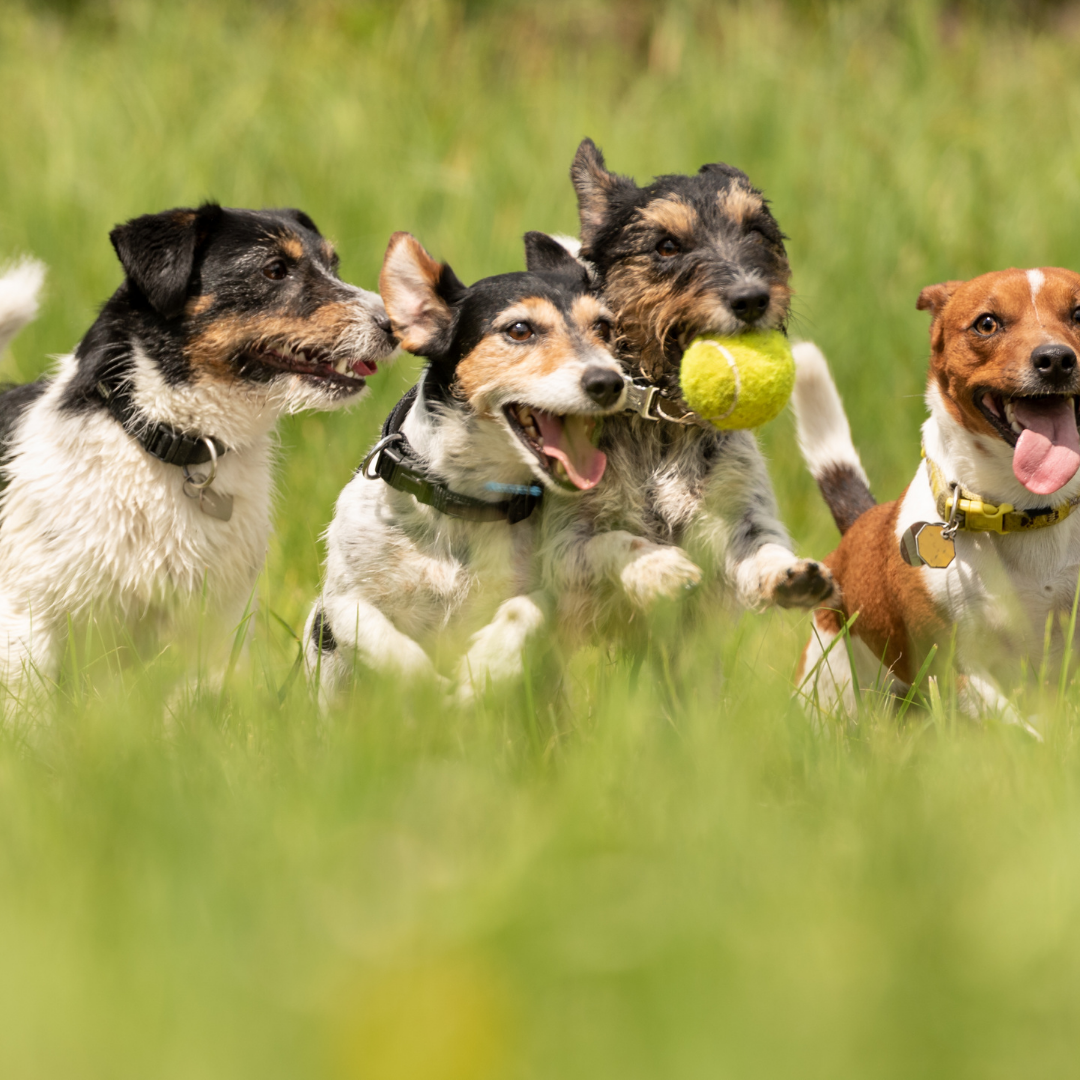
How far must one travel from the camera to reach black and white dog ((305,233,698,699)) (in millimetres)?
3551

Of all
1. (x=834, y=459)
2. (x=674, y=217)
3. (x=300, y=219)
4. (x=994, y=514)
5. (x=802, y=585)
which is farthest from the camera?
(x=834, y=459)

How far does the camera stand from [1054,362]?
3658mm

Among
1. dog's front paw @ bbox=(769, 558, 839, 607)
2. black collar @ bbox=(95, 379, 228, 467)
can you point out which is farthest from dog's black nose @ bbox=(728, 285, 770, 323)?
black collar @ bbox=(95, 379, 228, 467)

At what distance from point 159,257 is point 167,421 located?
497mm

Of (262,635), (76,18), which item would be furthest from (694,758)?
(76,18)

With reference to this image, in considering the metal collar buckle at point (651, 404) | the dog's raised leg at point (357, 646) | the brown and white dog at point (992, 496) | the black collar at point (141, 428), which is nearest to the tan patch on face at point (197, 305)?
the black collar at point (141, 428)

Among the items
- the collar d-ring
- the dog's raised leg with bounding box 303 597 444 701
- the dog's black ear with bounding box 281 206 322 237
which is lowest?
the dog's raised leg with bounding box 303 597 444 701

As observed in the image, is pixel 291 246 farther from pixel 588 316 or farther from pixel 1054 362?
pixel 1054 362

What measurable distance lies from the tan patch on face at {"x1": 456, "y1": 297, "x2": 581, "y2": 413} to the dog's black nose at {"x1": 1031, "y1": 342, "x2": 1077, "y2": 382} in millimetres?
1339

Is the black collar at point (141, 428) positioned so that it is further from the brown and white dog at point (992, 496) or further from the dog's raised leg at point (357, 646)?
the brown and white dog at point (992, 496)

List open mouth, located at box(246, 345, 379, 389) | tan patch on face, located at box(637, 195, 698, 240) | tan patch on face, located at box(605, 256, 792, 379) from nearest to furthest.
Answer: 1. tan patch on face, located at box(605, 256, 792, 379)
2. tan patch on face, located at box(637, 195, 698, 240)
3. open mouth, located at box(246, 345, 379, 389)

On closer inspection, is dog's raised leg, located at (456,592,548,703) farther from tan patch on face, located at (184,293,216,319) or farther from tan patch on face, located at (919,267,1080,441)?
tan patch on face, located at (919,267,1080,441)

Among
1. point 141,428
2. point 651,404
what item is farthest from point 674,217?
point 141,428

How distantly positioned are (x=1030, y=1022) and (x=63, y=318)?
19.2 ft
